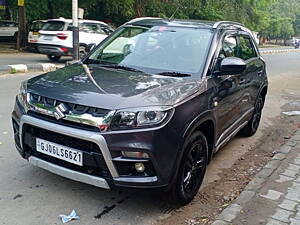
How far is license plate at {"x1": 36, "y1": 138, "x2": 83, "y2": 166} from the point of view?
3066 millimetres

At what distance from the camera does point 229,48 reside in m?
4.59

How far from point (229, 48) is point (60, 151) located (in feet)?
8.18

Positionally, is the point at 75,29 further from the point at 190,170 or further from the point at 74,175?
the point at 74,175

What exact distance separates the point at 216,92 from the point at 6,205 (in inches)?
89.1

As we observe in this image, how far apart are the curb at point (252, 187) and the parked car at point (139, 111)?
1.31 ft

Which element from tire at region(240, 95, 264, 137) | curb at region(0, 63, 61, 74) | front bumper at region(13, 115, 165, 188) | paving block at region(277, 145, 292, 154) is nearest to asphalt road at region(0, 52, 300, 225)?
front bumper at region(13, 115, 165, 188)

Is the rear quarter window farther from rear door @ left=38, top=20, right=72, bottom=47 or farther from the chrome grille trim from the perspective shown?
the chrome grille trim

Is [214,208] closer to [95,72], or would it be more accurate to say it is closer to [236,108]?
[236,108]

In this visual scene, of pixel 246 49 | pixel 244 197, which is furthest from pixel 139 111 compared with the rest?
pixel 246 49

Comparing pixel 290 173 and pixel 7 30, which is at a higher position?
pixel 7 30

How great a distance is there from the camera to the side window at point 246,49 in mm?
5180

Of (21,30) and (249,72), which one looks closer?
(249,72)

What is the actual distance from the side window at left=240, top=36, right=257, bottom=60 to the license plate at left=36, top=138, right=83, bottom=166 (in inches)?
117

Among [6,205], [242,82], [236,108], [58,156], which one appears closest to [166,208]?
[58,156]
